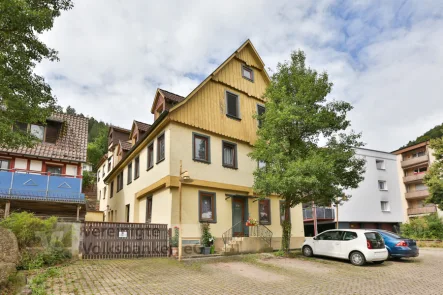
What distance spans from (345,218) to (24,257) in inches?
1486

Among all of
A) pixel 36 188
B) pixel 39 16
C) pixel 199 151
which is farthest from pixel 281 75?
pixel 36 188

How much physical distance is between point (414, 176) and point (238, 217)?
127 feet

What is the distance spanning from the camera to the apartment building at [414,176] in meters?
45.6

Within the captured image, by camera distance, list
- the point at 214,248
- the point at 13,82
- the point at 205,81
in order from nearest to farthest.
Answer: the point at 13,82, the point at 214,248, the point at 205,81

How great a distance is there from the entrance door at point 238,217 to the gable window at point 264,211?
4.41 feet

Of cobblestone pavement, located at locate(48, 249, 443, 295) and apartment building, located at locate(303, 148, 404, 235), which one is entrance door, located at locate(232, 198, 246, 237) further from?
apartment building, located at locate(303, 148, 404, 235)

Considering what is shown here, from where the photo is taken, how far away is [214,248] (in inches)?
628

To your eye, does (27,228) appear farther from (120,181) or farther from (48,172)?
(120,181)

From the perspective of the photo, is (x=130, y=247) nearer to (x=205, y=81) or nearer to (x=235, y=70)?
(x=205, y=81)

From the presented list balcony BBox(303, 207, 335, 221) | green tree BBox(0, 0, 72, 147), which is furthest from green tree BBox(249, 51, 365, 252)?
balcony BBox(303, 207, 335, 221)

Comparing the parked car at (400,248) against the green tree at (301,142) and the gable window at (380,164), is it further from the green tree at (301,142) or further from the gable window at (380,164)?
the gable window at (380,164)

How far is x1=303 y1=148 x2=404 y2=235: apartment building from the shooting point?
40844 mm

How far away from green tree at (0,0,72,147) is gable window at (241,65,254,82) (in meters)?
11.6

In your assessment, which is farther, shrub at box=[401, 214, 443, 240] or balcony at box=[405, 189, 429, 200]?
balcony at box=[405, 189, 429, 200]
